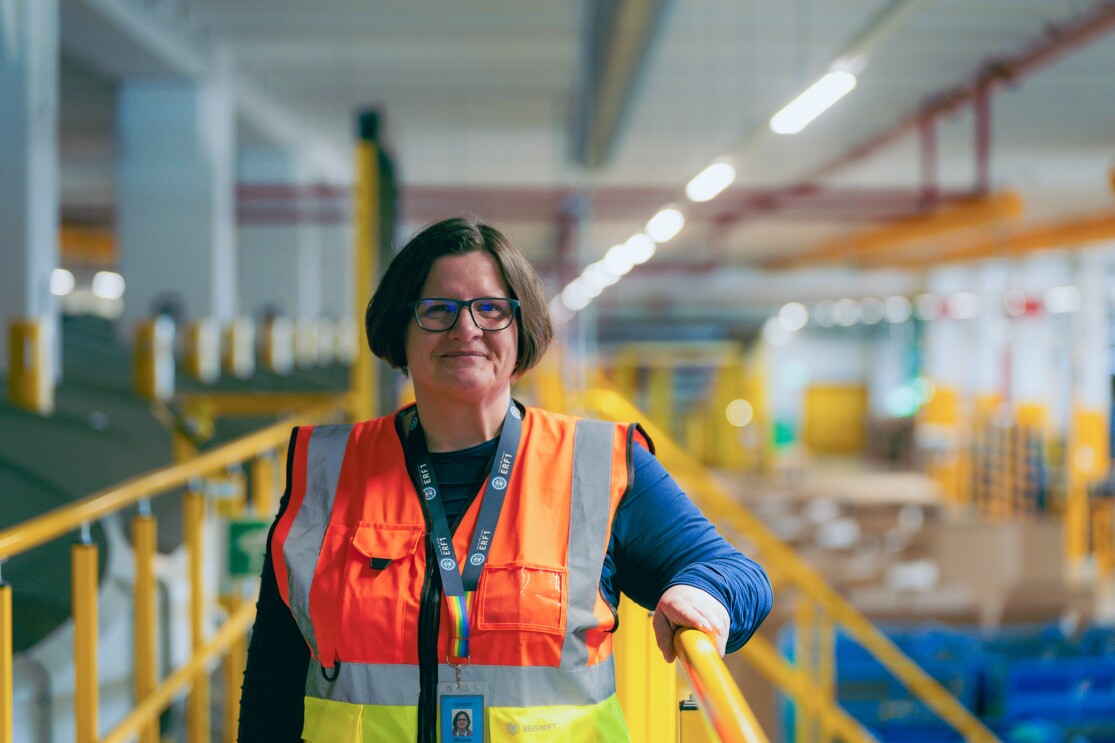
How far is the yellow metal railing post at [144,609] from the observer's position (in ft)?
8.70

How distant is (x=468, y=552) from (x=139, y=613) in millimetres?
1653

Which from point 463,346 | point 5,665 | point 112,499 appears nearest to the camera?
point 463,346

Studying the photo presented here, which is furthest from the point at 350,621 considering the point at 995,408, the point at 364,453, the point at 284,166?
the point at 995,408

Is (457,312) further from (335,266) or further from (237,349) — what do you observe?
(335,266)

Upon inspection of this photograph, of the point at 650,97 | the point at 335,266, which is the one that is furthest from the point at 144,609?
the point at 335,266

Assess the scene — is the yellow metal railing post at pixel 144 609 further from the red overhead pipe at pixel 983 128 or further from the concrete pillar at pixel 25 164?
the red overhead pipe at pixel 983 128

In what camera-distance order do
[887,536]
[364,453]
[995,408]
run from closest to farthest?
[364,453] < [887,536] < [995,408]

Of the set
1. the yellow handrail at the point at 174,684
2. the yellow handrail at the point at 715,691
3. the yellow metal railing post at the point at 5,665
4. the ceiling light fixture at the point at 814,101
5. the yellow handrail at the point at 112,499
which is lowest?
the yellow handrail at the point at 174,684

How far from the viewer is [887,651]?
19.4ft

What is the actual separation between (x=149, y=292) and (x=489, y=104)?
14.8 ft

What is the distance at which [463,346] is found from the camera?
59.7 inches

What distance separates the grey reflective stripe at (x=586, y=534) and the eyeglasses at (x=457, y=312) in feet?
0.76

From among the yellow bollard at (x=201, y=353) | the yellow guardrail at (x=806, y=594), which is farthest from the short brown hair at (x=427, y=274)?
the yellow bollard at (x=201, y=353)

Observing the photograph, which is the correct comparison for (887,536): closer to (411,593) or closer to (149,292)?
(149,292)
